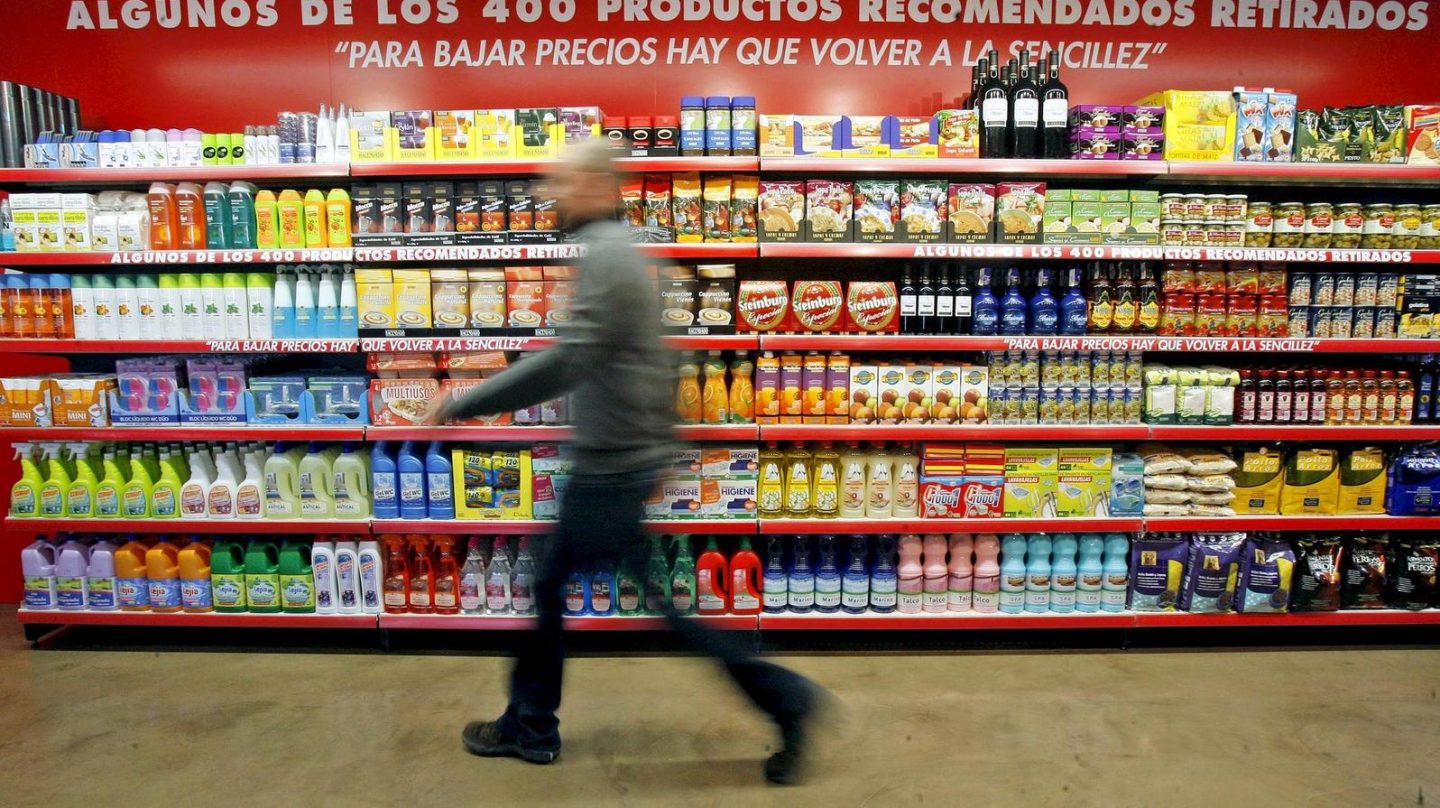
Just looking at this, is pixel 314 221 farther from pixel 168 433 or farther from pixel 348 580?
pixel 348 580

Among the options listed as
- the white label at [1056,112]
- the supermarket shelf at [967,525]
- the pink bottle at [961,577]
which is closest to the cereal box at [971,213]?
the white label at [1056,112]

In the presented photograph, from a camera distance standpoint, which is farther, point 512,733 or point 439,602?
point 439,602

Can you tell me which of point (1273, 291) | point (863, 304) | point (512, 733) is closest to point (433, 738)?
point (512, 733)

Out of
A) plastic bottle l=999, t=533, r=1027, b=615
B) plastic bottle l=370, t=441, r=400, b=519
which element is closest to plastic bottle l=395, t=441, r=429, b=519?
plastic bottle l=370, t=441, r=400, b=519

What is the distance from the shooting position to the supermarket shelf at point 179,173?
3.61 metres

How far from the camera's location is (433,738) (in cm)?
317

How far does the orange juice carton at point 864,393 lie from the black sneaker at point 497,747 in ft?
5.68

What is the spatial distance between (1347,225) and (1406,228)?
0.80 ft

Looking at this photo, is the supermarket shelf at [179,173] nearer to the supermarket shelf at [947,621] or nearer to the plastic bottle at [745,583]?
the plastic bottle at [745,583]

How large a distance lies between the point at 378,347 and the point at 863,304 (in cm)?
198

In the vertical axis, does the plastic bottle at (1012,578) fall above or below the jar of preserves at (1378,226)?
below

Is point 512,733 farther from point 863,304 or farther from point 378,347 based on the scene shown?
point 863,304

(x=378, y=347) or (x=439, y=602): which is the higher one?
(x=378, y=347)

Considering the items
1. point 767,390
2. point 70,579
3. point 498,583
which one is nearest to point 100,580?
point 70,579
